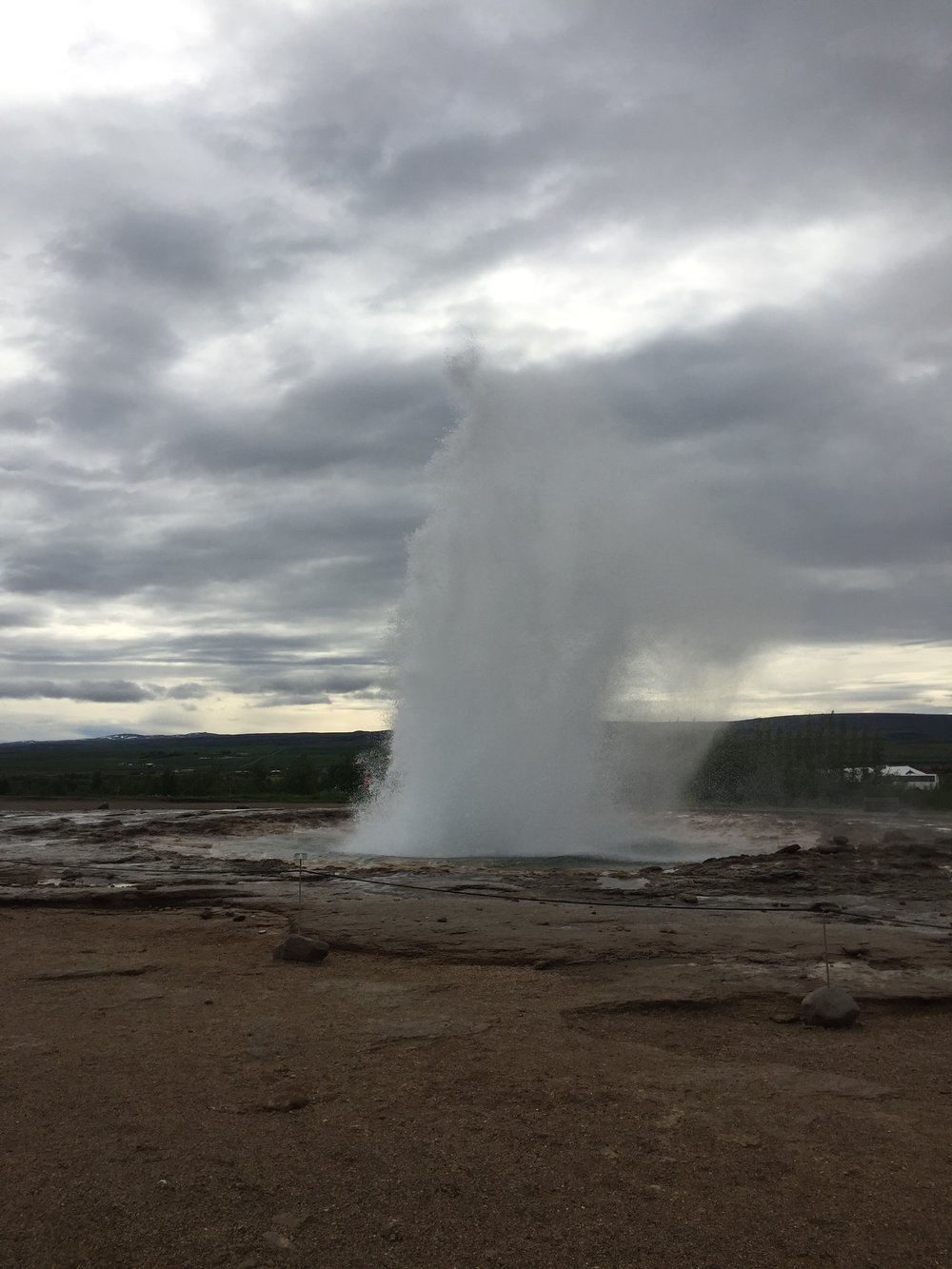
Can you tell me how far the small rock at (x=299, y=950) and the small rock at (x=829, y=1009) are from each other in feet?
17.1

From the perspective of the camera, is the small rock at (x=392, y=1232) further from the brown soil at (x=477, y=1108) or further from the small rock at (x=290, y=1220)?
the small rock at (x=290, y=1220)

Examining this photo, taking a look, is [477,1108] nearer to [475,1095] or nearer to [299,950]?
[475,1095]

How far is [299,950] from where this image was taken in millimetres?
10750

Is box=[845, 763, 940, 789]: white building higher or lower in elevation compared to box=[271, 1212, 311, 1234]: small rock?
lower

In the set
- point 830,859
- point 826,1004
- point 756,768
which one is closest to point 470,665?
point 830,859

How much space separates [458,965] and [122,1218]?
628 cm

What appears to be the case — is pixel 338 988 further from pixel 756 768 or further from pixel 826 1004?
pixel 756 768

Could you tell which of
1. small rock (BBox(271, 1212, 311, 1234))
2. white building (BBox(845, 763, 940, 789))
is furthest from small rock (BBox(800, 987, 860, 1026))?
white building (BBox(845, 763, 940, 789))

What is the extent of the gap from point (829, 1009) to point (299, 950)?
561 centimetres

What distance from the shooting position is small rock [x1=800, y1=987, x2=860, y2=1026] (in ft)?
27.0

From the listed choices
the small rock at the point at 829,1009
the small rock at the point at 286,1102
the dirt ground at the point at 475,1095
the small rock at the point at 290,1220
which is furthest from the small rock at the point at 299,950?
the small rock at the point at 290,1220

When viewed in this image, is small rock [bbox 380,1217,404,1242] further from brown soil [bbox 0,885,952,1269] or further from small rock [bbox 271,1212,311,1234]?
small rock [bbox 271,1212,311,1234]

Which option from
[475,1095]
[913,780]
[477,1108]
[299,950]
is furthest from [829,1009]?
[913,780]

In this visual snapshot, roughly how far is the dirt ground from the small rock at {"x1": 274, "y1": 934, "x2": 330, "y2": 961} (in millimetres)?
271
